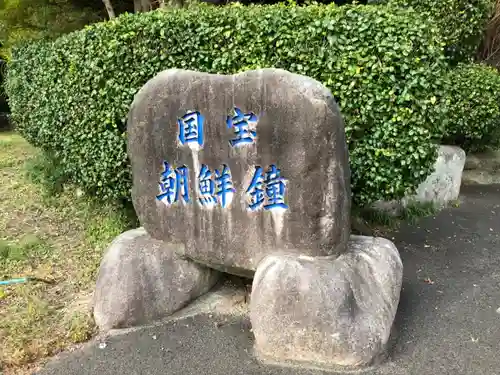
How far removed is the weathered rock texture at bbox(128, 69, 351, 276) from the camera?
324cm

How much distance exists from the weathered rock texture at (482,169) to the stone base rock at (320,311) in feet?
18.0

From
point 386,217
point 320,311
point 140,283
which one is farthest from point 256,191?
point 386,217

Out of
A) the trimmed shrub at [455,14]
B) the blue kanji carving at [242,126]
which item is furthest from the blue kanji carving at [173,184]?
the trimmed shrub at [455,14]

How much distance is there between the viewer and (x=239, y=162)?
351 centimetres

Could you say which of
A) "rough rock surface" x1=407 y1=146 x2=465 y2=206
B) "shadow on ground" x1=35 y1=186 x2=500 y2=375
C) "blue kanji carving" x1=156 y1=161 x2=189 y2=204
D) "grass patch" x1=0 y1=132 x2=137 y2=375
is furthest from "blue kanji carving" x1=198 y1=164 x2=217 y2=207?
"rough rock surface" x1=407 y1=146 x2=465 y2=206

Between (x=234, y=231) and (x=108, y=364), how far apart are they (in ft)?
4.28

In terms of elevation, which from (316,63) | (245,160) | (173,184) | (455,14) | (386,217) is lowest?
(386,217)

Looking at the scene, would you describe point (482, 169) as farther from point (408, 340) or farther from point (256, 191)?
point (256, 191)

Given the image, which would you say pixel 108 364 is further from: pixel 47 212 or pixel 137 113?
pixel 47 212

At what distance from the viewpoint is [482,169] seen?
8180 millimetres

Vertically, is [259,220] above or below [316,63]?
below

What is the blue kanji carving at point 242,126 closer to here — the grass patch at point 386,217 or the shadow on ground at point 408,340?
the shadow on ground at point 408,340

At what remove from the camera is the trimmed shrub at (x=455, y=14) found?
6609 millimetres

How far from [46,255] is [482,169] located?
7.00 m
